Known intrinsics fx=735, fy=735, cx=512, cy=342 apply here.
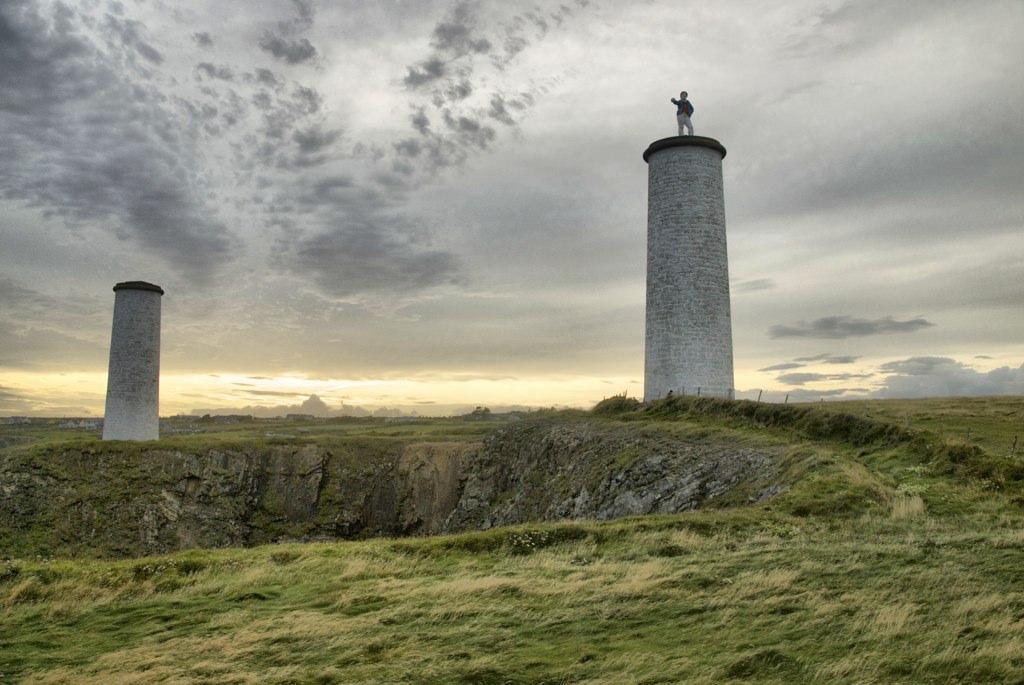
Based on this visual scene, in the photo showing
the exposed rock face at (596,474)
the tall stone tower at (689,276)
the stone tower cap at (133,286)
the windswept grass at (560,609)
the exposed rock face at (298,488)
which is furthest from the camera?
the stone tower cap at (133,286)

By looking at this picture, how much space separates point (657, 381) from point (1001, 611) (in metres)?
27.8

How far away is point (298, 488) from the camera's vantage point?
174ft

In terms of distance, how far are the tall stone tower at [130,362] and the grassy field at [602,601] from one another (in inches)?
1511

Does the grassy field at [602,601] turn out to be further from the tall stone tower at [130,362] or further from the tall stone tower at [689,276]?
the tall stone tower at [130,362]

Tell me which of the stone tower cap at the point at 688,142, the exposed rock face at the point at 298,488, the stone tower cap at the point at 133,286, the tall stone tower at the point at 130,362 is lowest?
the exposed rock face at the point at 298,488

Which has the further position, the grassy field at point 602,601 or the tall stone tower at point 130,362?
the tall stone tower at point 130,362

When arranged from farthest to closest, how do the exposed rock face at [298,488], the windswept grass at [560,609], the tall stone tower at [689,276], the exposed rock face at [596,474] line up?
1. the tall stone tower at [689,276]
2. the exposed rock face at [298,488]
3. the exposed rock face at [596,474]
4. the windswept grass at [560,609]

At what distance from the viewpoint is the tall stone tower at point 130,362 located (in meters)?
52.2

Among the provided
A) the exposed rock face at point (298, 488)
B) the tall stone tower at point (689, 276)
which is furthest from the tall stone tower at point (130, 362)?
the tall stone tower at point (689, 276)

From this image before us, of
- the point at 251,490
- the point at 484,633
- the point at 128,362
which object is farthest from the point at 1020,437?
the point at 128,362

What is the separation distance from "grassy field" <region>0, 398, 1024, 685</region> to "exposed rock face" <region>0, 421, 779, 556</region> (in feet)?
38.9

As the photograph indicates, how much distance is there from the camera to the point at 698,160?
37375mm

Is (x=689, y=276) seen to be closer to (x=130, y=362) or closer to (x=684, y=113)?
(x=684, y=113)

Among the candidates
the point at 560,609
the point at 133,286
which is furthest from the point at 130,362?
the point at 560,609
